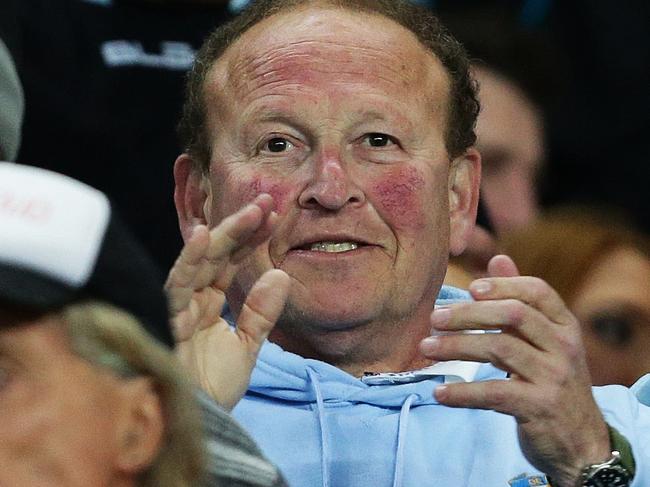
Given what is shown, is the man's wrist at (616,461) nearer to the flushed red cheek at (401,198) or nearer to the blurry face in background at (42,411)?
the flushed red cheek at (401,198)

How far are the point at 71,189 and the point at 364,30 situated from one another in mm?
1476

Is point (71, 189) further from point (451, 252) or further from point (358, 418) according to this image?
point (451, 252)

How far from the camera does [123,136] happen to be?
4.79 m

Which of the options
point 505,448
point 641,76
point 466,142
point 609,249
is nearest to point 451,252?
point 466,142

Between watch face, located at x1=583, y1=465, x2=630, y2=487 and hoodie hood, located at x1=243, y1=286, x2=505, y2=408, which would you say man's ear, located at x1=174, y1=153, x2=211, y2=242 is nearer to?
hoodie hood, located at x1=243, y1=286, x2=505, y2=408

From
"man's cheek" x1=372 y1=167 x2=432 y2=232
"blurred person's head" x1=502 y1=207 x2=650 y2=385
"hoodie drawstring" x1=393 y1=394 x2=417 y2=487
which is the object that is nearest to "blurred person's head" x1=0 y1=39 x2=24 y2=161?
"man's cheek" x1=372 y1=167 x2=432 y2=232

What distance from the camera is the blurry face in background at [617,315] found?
4773mm

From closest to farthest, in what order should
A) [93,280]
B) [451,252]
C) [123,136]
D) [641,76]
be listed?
1. [93,280]
2. [451,252]
3. [123,136]
4. [641,76]

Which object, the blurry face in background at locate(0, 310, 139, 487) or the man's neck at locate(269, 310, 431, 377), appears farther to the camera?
the man's neck at locate(269, 310, 431, 377)

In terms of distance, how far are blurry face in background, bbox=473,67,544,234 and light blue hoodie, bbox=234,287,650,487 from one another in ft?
7.75

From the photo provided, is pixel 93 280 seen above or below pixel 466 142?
above

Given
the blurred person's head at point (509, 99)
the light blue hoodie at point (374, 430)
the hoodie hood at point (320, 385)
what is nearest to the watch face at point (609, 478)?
the light blue hoodie at point (374, 430)

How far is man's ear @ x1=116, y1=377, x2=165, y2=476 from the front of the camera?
2.12m

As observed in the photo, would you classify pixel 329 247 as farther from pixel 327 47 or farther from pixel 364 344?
pixel 327 47
